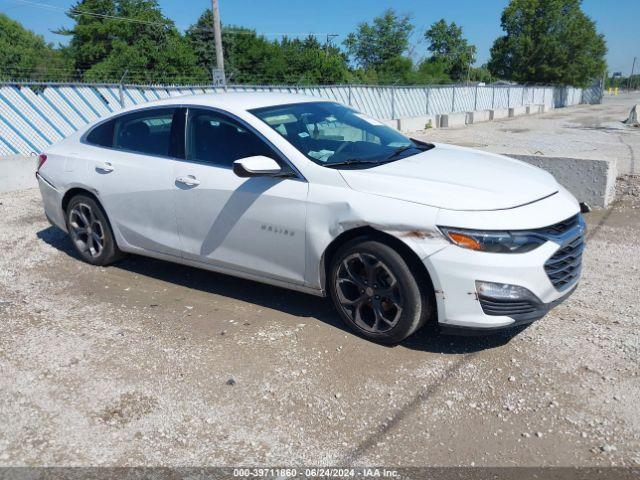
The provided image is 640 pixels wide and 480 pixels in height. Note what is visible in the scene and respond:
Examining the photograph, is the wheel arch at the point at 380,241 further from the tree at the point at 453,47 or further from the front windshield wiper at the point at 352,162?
the tree at the point at 453,47

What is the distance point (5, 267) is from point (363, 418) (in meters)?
4.22

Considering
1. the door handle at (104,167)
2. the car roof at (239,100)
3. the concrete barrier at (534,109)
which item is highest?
the car roof at (239,100)

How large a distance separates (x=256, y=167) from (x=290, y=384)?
4.71 ft

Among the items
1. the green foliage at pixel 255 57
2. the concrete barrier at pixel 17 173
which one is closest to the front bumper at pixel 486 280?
the concrete barrier at pixel 17 173

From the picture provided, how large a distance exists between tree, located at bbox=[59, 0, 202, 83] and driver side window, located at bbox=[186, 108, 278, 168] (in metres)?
32.3

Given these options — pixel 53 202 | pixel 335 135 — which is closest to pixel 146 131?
pixel 53 202

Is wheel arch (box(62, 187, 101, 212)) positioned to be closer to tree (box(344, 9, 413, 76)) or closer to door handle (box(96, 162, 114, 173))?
door handle (box(96, 162, 114, 173))

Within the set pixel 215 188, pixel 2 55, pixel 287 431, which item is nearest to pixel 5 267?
pixel 215 188

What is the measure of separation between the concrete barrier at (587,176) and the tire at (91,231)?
17.6ft

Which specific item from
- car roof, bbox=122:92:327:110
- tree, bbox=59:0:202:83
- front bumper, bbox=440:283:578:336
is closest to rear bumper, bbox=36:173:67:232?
car roof, bbox=122:92:327:110

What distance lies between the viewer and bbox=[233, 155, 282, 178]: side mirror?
3.80 metres

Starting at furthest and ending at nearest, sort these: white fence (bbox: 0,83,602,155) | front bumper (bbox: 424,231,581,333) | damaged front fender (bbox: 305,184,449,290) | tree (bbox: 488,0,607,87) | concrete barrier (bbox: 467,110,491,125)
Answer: tree (bbox: 488,0,607,87) → concrete barrier (bbox: 467,110,491,125) → white fence (bbox: 0,83,602,155) → damaged front fender (bbox: 305,184,449,290) → front bumper (bbox: 424,231,581,333)

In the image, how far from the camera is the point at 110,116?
5.17 meters

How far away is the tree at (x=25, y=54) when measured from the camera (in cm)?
3217
